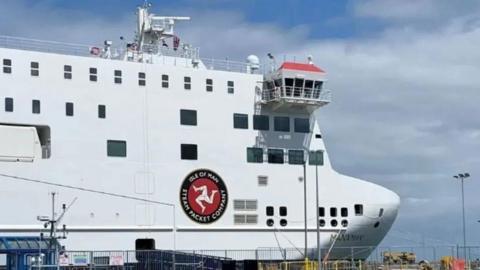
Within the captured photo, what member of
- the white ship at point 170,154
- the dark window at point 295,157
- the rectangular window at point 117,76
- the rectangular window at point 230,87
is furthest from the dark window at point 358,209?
the rectangular window at point 117,76

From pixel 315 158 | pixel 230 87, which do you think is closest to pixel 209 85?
pixel 230 87

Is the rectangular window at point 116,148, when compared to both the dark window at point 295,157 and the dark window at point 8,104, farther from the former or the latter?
the dark window at point 295,157

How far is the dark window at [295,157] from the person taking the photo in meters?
45.2

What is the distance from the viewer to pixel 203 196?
42.0 m

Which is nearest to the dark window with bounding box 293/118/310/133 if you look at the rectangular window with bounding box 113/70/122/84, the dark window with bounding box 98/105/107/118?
the rectangular window with bounding box 113/70/122/84

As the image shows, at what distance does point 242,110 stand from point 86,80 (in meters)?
8.73

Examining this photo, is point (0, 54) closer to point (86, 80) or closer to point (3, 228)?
point (86, 80)

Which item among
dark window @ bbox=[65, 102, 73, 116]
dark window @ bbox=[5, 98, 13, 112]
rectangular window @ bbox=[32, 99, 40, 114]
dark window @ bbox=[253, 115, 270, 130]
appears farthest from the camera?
dark window @ bbox=[253, 115, 270, 130]

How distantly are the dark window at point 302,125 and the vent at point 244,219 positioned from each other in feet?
19.0

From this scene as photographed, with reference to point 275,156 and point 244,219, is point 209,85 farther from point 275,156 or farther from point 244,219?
point 244,219

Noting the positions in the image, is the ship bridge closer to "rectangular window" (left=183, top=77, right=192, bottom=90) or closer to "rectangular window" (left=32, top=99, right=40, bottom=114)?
"rectangular window" (left=183, top=77, right=192, bottom=90)

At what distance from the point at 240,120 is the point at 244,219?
531 cm

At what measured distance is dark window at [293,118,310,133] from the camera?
45594 mm

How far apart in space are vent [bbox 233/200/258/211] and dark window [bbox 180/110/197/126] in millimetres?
4708
